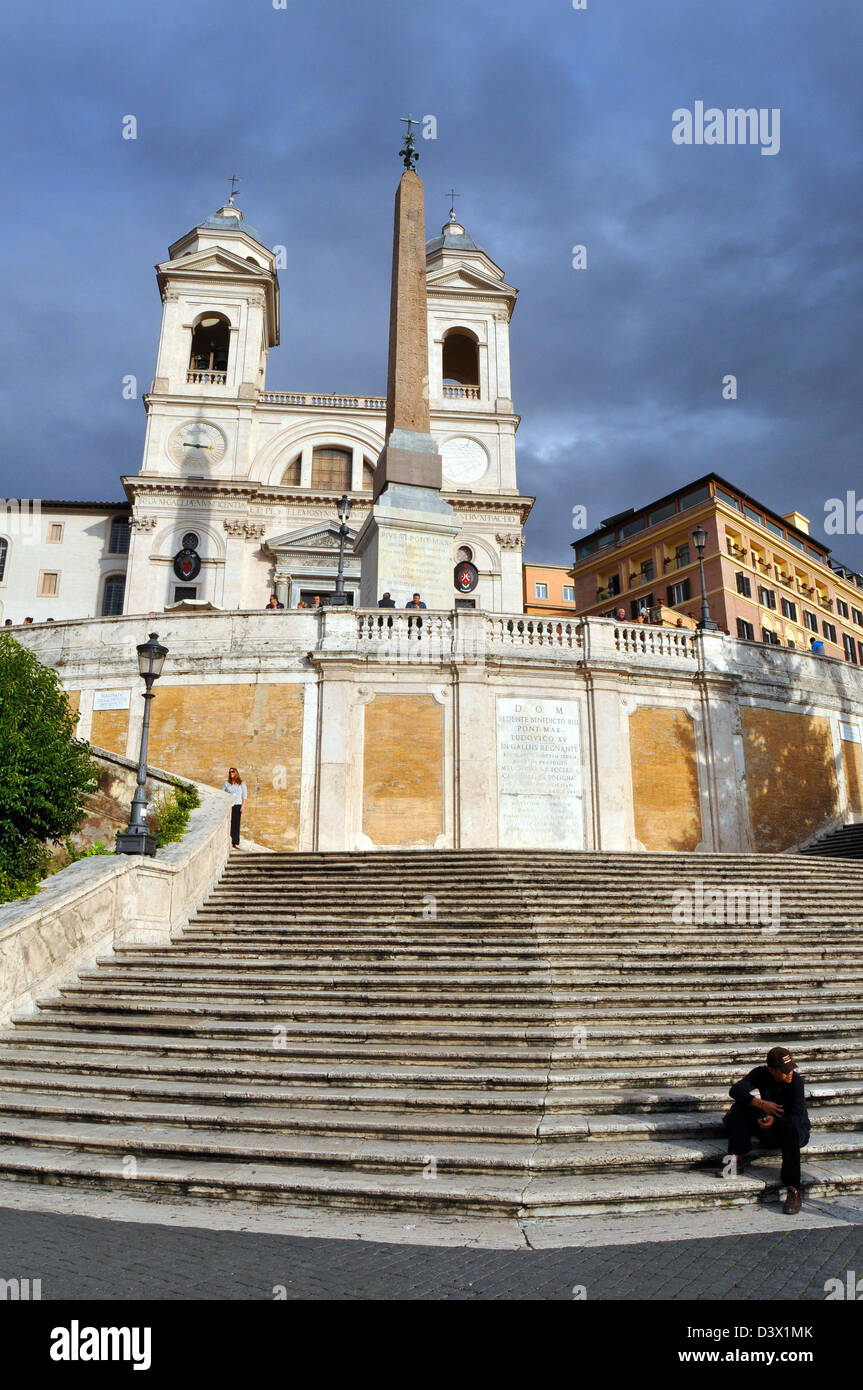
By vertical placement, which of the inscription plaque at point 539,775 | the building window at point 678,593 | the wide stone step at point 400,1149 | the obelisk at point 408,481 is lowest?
the wide stone step at point 400,1149

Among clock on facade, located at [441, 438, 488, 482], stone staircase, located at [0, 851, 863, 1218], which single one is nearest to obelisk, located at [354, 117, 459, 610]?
stone staircase, located at [0, 851, 863, 1218]

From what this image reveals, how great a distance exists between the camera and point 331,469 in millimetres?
41500

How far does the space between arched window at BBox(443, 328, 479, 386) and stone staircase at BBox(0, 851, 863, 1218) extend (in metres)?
37.0

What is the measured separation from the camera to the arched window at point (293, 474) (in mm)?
40875

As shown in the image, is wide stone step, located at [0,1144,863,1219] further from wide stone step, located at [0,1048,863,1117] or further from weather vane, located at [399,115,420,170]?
weather vane, located at [399,115,420,170]

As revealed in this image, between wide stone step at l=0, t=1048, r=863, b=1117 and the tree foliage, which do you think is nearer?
wide stone step at l=0, t=1048, r=863, b=1117

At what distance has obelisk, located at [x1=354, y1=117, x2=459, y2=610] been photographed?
22609 millimetres

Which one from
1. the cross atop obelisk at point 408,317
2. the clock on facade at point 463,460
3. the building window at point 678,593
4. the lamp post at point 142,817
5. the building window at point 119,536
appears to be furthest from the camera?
the building window at point 678,593

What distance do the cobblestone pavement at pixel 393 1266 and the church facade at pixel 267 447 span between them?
103ft

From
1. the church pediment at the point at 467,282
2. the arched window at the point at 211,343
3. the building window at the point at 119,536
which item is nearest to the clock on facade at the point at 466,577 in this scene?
the church pediment at the point at 467,282

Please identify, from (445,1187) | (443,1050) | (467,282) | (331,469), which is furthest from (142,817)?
(467,282)

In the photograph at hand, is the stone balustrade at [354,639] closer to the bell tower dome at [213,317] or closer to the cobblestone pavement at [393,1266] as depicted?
the cobblestone pavement at [393,1266]
